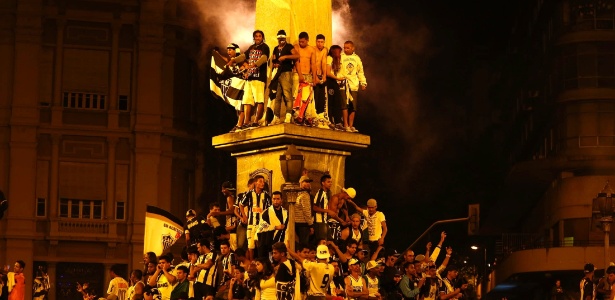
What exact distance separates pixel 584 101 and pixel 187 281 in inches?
1641

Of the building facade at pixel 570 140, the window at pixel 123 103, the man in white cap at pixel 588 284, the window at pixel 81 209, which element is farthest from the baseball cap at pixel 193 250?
the window at pixel 123 103

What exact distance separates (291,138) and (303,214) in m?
1.85

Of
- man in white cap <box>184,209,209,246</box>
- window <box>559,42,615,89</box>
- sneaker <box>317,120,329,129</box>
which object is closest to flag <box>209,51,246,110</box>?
sneaker <box>317,120,329,129</box>

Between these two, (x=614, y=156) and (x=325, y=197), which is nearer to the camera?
(x=325, y=197)

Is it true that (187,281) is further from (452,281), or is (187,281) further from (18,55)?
(18,55)

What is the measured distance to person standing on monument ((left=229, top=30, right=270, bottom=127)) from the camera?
30.6 metres

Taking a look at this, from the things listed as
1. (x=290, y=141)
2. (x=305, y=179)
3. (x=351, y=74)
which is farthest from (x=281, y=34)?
(x=305, y=179)

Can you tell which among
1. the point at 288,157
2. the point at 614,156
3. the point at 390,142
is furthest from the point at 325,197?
the point at 614,156

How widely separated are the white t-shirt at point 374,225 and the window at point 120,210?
45.4 meters

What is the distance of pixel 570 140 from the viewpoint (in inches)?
2704

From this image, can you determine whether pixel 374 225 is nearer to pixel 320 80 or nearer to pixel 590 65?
pixel 320 80

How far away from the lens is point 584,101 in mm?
67750

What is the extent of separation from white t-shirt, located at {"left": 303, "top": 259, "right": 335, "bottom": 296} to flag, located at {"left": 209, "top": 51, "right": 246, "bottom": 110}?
218 inches

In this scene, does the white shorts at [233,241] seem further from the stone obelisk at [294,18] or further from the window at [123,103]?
the window at [123,103]
